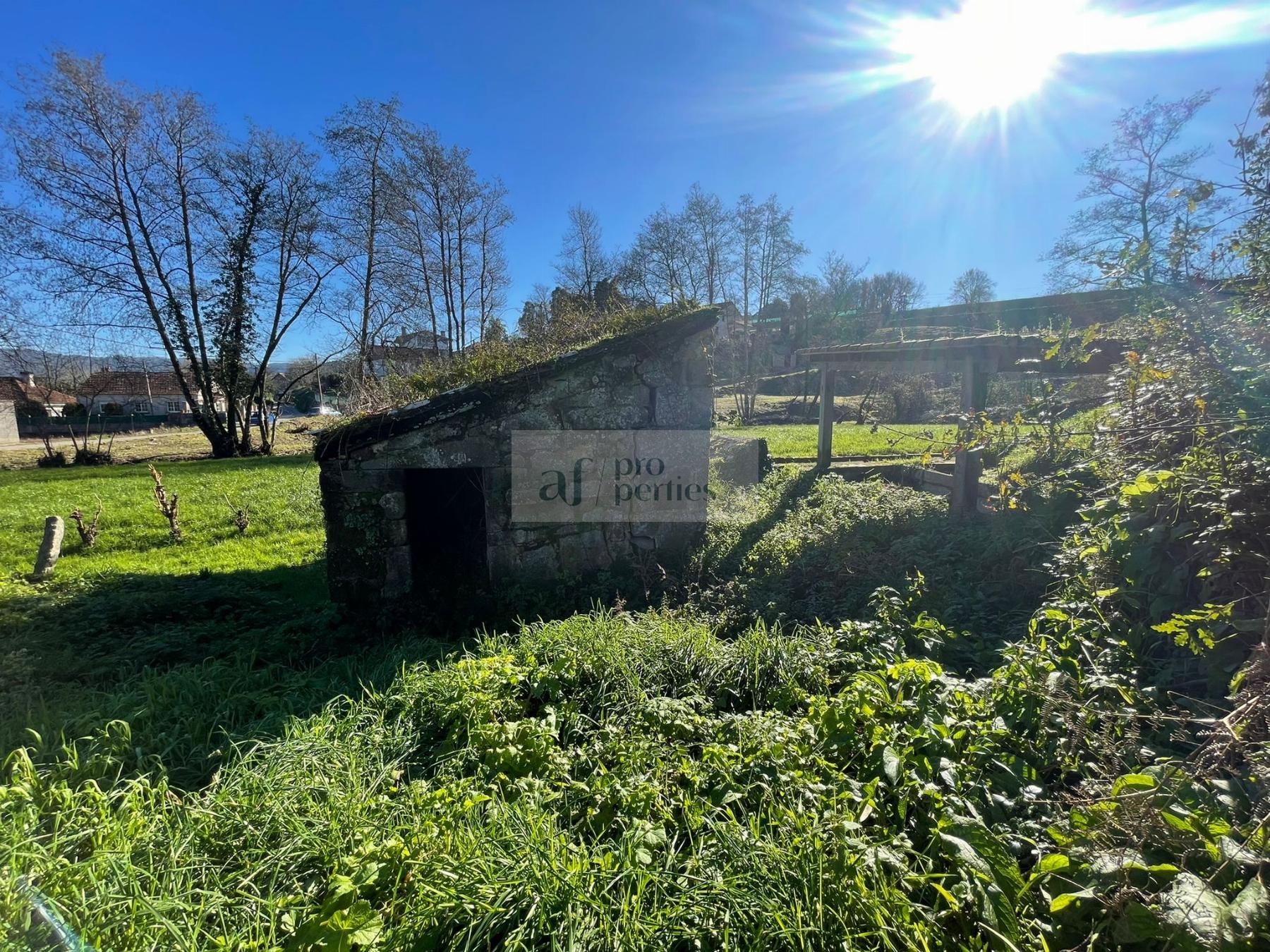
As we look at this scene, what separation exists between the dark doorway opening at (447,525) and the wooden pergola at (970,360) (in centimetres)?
459

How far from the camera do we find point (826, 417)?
368 inches

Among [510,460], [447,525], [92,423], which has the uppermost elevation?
[92,423]

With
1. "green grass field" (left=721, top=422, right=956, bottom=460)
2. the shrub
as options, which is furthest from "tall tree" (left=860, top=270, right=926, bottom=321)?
the shrub

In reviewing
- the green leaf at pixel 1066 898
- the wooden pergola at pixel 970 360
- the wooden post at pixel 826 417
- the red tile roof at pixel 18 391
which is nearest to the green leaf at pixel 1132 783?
the green leaf at pixel 1066 898

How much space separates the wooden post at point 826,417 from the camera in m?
9.19

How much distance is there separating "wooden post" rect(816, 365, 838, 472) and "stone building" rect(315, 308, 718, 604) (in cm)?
416

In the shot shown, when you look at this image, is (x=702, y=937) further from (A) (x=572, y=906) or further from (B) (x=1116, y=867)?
(B) (x=1116, y=867)

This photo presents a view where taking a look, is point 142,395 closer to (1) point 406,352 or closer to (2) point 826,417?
(1) point 406,352

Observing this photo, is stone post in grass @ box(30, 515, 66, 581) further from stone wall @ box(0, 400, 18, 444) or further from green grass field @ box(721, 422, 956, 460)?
stone wall @ box(0, 400, 18, 444)

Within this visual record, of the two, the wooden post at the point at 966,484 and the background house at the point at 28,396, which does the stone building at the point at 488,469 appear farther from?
the background house at the point at 28,396

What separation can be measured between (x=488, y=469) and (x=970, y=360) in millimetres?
5869

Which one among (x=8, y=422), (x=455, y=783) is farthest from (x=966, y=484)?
(x=8, y=422)

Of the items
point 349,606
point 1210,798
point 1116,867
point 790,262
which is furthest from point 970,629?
point 790,262

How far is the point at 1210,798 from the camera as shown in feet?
4.93
